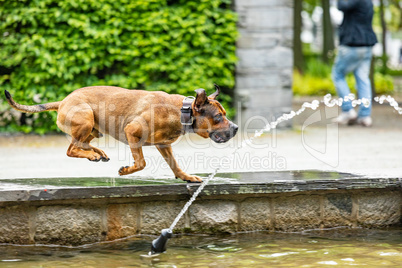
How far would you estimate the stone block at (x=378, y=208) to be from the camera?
5438 mm

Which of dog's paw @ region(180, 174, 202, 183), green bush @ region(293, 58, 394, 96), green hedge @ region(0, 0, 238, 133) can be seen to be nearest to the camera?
dog's paw @ region(180, 174, 202, 183)

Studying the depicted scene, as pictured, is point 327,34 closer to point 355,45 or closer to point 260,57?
point 355,45

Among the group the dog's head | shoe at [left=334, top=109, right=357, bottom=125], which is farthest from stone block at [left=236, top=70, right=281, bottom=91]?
the dog's head

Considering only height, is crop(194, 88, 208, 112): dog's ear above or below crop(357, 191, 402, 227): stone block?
above

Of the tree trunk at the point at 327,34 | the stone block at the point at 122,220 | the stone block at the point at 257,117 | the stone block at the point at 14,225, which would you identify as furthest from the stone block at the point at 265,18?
the tree trunk at the point at 327,34

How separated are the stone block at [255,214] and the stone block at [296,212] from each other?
0.29ft

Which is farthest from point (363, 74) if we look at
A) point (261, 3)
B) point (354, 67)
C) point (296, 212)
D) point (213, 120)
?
point (213, 120)

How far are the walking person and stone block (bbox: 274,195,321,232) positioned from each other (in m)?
5.45

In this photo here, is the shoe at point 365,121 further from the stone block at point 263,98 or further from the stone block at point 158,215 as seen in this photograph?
the stone block at point 158,215

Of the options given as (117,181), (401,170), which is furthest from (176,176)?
(401,170)

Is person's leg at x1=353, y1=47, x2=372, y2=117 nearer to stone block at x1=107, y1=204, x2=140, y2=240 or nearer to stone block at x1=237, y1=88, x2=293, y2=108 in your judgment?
stone block at x1=237, y1=88, x2=293, y2=108

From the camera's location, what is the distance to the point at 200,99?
4.41 m

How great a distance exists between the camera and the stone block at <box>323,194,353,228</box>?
5.38 m

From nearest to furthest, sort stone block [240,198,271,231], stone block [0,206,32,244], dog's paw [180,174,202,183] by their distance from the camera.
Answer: stone block [0,206,32,244]
dog's paw [180,174,202,183]
stone block [240,198,271,231]
